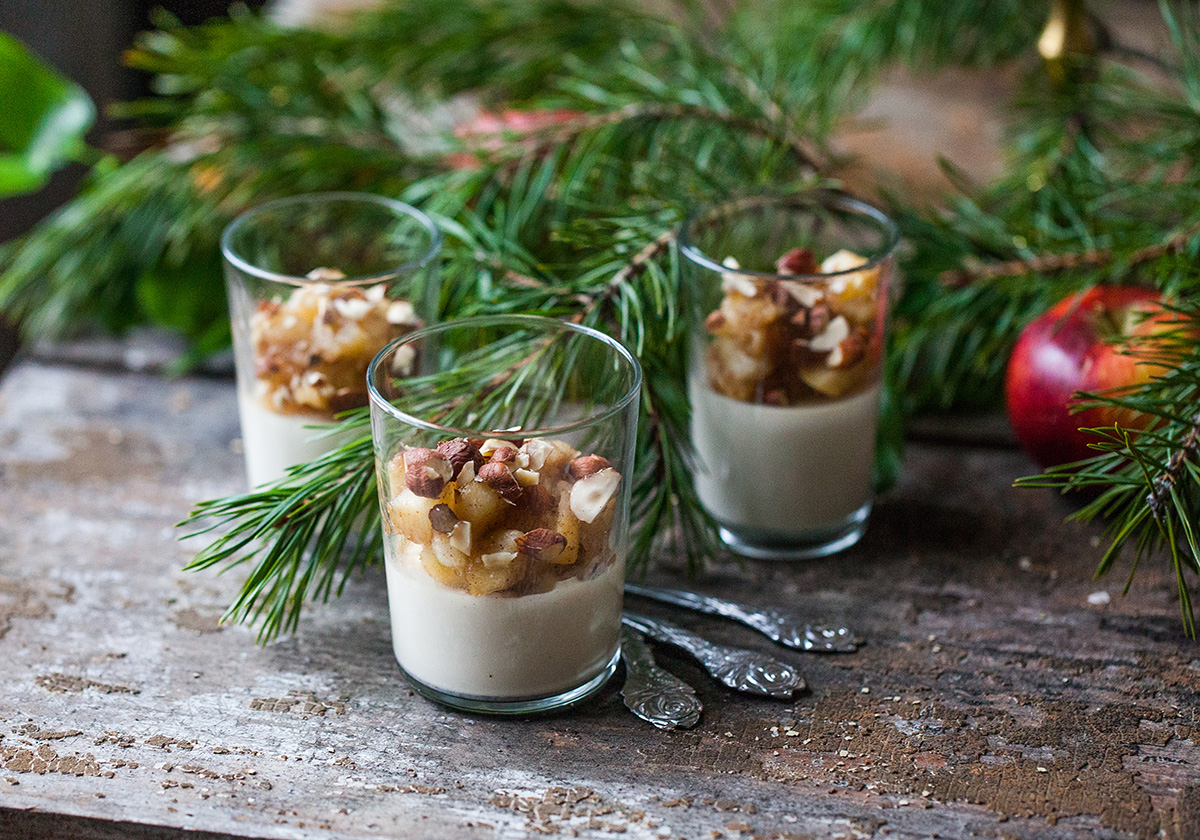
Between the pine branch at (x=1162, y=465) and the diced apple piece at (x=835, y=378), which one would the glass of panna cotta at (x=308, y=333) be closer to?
the diced apple piece at (x=835, y=378)

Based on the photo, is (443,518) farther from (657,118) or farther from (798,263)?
(657,118)

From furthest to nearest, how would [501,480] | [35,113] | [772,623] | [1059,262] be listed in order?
[35,113] < [1059,262] < [772,623] < [501,480]

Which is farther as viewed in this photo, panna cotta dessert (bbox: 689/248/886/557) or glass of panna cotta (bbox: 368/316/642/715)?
panna cotta dessert (bbox: 689/248/886/557)

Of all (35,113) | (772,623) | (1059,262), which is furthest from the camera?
(35,113)

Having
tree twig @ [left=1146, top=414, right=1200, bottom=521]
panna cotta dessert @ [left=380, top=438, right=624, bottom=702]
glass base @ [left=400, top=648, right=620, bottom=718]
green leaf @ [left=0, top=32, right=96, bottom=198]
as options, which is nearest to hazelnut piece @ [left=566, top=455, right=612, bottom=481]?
panna cotta dessert @ [left=380, top=438, right=624, bottom=702]

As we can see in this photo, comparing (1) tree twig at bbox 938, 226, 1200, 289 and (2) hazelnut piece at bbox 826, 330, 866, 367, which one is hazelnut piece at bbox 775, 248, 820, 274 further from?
(1) tree twig at bbox 938, 226, 1200, 289

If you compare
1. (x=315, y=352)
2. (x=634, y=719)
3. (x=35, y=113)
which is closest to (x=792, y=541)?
(x=634, y=719)

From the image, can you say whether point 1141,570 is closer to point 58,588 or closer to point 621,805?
point 621,805
